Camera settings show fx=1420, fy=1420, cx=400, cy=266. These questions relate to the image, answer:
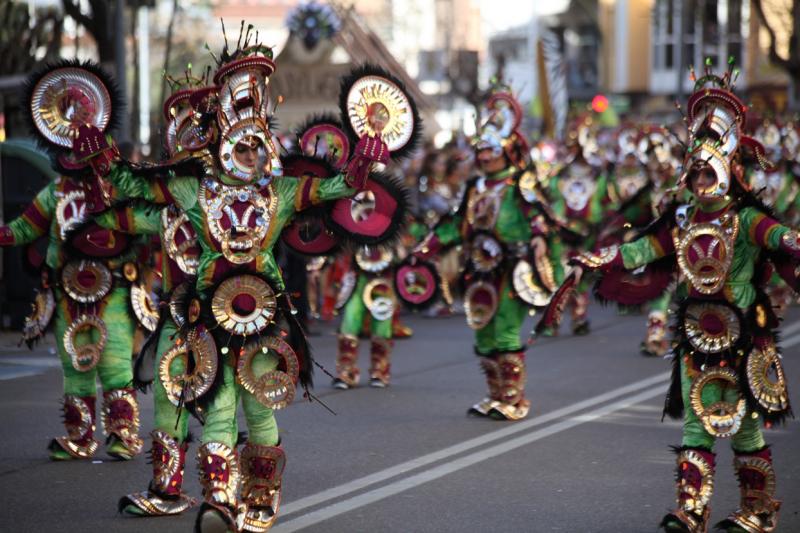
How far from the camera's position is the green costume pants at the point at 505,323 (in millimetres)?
9812

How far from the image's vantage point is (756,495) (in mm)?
6496

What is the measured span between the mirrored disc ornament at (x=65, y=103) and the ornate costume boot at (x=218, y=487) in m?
2.36

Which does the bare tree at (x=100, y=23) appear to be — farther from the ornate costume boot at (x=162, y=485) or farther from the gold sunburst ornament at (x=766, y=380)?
the gold sunburst ornament at (x=766, y=380)

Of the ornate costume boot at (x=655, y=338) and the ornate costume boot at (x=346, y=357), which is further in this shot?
the ornate costume boot at (x=655, y=338)

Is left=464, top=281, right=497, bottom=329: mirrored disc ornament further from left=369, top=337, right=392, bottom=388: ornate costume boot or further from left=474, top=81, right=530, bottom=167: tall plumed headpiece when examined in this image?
left=369, top=337, right=392, bottom=388: ornate costume boot

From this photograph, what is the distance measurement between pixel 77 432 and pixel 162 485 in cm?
157

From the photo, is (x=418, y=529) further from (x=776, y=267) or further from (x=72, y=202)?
(x=72, y=202)

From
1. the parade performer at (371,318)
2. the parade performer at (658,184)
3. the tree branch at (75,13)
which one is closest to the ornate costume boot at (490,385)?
the parade performer at (658,184)

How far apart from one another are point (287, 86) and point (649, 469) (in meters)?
13.1

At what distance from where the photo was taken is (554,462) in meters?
8.41

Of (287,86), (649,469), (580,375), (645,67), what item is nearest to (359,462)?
(649,469)

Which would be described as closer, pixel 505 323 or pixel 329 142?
pixel 329 142

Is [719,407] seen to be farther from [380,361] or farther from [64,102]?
[380,361]

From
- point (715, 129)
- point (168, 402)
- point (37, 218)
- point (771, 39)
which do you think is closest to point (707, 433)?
point (715, 129)
